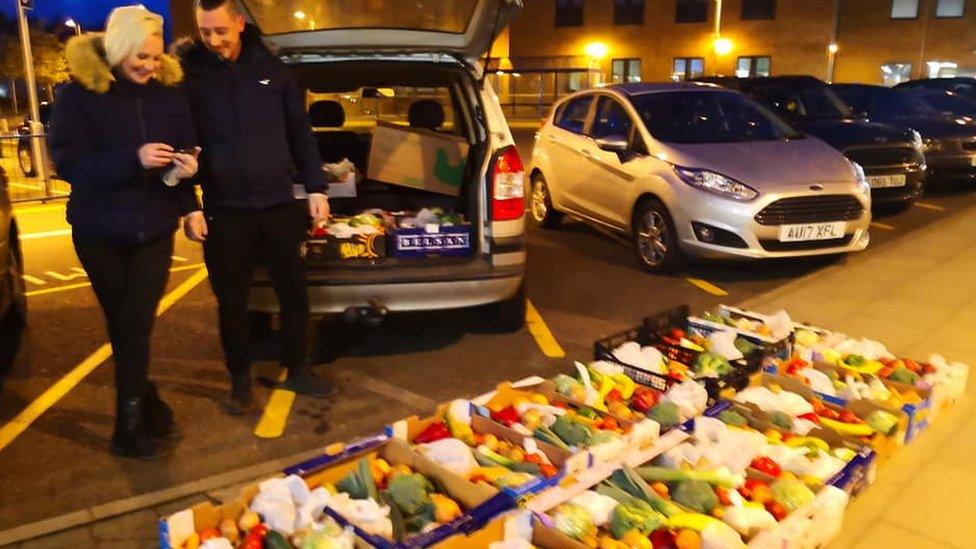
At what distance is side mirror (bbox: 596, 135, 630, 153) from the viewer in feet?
24.4

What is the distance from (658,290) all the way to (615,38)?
40586 millimetres

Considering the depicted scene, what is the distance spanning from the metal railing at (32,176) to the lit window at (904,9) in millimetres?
38428

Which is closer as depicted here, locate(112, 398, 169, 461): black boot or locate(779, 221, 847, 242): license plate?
locate(112, 398, 169, 461): black boot

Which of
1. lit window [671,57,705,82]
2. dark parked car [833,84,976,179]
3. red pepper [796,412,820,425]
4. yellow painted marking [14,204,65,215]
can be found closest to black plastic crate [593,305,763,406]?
red pepper [796,412,820,425]

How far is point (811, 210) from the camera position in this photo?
7.01 meters

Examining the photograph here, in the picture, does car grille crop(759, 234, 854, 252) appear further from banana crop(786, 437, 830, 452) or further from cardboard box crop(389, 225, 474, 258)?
banana crop(786, 437, 830, 452)

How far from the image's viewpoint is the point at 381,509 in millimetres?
2922

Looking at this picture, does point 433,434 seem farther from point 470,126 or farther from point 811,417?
point 470,126

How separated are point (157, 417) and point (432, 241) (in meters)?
1.86

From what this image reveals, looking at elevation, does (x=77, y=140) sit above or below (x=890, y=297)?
above

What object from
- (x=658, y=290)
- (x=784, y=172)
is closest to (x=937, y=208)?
(x=784, y=172)

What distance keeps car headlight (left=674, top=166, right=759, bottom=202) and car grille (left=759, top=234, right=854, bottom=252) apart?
408 mm

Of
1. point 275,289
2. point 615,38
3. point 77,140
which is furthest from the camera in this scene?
point 615,38

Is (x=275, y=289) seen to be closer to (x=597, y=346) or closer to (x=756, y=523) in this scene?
(x=597, y=346)
